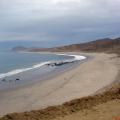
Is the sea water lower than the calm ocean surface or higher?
higher

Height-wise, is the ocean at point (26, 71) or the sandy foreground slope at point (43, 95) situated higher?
the sandy foreground slope at point (43, 95)

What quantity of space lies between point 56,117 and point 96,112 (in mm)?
1269

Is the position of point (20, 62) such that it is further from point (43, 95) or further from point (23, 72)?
point (43, 95)

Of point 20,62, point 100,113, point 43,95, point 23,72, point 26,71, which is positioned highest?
point 100,113

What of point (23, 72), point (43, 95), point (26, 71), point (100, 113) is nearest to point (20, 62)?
point (26, 71)

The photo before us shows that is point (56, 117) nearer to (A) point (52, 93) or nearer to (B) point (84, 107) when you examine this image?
(B) point (84, 107)

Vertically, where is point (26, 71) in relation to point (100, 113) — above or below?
below

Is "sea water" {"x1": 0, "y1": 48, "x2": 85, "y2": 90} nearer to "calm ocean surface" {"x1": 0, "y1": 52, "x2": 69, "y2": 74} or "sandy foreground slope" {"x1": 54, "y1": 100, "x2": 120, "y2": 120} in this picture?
"calm ocean surface" {"x1": 0, "y1": 52, "x2": 69, "y2": 74}

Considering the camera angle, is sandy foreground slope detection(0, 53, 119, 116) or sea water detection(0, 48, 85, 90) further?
sea water detection(0, 48, 85, 90)

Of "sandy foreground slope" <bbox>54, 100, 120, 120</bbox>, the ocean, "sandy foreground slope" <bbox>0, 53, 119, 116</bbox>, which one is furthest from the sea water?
"sandy foreground slope" <bbox>54, 100, 120, 120</bbox>

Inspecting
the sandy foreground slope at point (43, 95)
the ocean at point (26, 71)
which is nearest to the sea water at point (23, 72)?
the ocean at point (26, 71)

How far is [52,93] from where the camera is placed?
22812 millimetres

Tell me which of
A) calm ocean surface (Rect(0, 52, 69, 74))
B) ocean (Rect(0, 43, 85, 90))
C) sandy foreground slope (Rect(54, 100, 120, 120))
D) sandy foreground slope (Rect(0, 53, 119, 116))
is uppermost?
sandy foreground slope (Rect(54, 100, 120, 120))

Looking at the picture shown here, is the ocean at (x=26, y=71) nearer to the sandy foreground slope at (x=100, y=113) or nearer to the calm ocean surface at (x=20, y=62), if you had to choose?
the calm ocean surface at (x=20, y=62)
